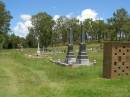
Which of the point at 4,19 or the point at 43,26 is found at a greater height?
the point at 4,19

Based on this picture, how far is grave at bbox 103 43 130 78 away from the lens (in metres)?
18.4

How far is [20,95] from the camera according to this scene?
13.2 metres

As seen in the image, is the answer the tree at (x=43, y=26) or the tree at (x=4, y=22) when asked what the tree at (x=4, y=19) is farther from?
the tree at (x=43, y=26)

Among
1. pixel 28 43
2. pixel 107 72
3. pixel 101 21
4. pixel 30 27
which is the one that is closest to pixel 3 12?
pixel 30 27

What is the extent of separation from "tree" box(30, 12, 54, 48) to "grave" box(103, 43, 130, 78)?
5950 cm

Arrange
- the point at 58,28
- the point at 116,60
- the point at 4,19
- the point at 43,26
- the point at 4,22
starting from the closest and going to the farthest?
the point at 116,60
the point at 4,19
the point at 4,22
the point at 43,26
the point at 58,28

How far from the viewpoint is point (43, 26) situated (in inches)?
3066

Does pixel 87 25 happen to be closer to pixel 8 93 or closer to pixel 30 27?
pixel 30 27

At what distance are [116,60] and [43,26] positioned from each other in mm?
59972

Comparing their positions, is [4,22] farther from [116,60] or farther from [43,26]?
[116,60]

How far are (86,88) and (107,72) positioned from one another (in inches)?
171

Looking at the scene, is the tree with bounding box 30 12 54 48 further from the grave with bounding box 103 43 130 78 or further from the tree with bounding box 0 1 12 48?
the grave with bounding box 103 43 130 78

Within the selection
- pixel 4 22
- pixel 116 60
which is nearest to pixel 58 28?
pixel 4 22

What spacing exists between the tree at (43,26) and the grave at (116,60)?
195 feet
